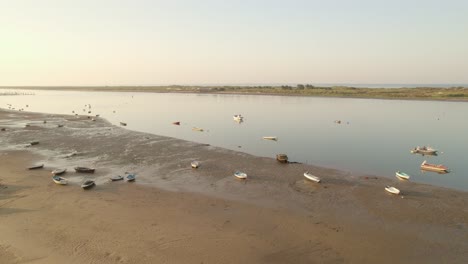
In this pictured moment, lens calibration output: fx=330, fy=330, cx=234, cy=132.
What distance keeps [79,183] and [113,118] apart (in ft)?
135

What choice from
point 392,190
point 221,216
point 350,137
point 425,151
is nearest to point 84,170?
point 221,216

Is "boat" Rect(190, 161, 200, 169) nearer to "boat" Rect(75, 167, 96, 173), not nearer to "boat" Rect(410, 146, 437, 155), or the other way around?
"boat" Rect(75, 167, 96, 173)

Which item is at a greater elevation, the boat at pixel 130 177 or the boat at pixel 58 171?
the boat at pixel 58 171

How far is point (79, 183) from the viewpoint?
893 inches

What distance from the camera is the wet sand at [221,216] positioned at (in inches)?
544

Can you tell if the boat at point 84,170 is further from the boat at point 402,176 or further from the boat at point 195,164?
the boat at point 402,176

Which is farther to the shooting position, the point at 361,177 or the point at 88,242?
the point at 361,177

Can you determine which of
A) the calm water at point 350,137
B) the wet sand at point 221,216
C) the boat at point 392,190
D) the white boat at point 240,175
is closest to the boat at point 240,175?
the white boat at point 240,175

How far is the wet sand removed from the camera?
13820 mm

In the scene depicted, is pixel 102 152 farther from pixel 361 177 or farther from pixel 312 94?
pixel 312 94

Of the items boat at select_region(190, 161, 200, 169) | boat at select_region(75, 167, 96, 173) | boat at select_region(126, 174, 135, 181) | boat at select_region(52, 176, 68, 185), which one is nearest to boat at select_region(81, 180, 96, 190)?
boat at select_region(52, 176, 68, 185)

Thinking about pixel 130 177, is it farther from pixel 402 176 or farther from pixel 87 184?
pixel 402 176

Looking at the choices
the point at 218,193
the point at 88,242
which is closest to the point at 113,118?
the point at 218,193

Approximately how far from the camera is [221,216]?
17.6 metres
